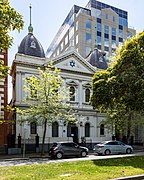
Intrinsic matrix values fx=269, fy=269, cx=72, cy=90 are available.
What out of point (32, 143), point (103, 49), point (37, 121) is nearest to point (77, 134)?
point (32, 143)

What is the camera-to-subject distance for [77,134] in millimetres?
35656

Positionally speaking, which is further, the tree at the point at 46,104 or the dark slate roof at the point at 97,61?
the dark slate roof at the point at 97,61

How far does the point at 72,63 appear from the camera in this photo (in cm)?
3588

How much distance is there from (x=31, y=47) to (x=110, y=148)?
16802 mm

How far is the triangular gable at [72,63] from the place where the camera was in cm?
3481

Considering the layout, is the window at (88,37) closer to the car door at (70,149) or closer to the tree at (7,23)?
the car door at (70,149)

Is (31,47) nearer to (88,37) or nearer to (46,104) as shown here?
(46,104)

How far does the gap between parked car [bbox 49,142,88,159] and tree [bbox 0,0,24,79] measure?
15750 mm

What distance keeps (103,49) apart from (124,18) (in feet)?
42.8

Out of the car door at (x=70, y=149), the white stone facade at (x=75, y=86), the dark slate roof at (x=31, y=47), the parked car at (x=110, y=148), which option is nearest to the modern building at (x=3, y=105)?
the white stone facade at (x=75, y=86)

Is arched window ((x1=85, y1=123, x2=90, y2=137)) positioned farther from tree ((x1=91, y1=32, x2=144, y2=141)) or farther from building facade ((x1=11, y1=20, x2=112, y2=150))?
tree ((x1=91, y1=32, x2=144, y2=141))

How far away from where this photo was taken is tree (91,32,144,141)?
61.3ft

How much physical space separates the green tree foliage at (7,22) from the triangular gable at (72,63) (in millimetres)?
25876

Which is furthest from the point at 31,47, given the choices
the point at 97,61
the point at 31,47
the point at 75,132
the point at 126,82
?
the point at 126,82
